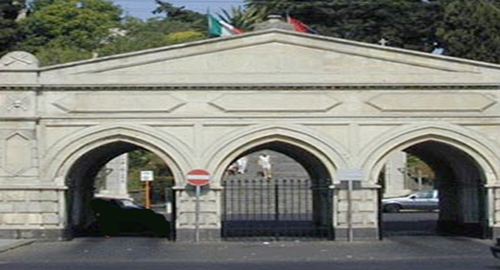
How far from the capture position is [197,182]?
134 ft

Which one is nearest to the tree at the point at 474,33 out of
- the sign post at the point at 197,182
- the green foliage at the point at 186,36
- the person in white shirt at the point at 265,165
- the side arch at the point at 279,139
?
the person in white shirt at the point at 265,165

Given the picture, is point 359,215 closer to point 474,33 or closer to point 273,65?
point 273,65

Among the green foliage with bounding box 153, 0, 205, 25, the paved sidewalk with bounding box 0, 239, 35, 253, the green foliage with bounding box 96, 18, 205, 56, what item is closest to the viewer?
the paved sidewalk with bounding box 0, 239, 35, 253

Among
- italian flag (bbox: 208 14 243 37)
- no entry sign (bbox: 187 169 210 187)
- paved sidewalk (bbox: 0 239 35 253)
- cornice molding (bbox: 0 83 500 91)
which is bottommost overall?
paved sidewalk (bbox: 0 239 35 253)

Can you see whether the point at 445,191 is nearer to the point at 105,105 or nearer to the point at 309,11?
the point at 105,105

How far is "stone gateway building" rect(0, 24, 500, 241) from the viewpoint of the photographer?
136ft

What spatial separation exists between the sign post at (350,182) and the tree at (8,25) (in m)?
38.0

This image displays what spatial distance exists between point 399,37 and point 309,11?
635 cm

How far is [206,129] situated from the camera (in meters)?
41.6

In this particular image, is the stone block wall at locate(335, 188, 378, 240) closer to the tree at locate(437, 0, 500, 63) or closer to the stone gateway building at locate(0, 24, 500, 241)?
the stone gateway building at locate(0, 24, 500, 241)

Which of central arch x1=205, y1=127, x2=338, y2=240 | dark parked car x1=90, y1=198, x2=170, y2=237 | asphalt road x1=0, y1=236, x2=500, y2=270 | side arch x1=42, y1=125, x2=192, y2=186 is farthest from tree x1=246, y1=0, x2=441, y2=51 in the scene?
side arch x1=42, y1=125, x2=192, y2=186

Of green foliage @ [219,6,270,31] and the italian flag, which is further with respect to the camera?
green foliage @ [219,6,270,31]

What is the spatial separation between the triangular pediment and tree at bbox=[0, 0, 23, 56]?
1367 inches

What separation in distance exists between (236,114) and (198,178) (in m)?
2.44
